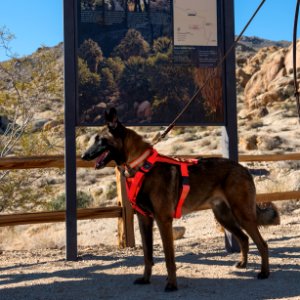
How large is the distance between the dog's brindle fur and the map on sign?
79.0 inches

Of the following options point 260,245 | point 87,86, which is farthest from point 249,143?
point 260,245

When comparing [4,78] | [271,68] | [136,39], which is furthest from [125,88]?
[271,68]

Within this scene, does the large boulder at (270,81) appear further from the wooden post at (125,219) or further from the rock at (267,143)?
the wooden post at (125,219)

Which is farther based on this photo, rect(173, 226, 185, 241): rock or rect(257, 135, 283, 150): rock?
rect(257, 135, 283, 150): rock

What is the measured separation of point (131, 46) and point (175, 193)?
2.43 metres

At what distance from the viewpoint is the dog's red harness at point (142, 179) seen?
5414mm

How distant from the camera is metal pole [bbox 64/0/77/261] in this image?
22.6 ft

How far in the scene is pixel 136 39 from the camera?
7148mm

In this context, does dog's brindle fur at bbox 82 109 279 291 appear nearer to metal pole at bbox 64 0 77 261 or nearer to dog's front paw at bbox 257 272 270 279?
dog's front paw at bbox 257 272 270 279

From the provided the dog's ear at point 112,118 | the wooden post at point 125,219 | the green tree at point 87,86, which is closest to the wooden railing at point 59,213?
the wooden post at point 125,219

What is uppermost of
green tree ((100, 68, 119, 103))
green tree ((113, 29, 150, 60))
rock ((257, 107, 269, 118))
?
rock ((257, 107, 269, 118))

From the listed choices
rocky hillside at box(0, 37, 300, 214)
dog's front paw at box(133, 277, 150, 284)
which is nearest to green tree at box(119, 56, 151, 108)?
dog's front paw at box(133, 277, 150, 284)

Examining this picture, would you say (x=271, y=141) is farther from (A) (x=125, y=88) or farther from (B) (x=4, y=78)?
(A) (x=125, y=88)

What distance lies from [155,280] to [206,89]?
285 centimetres
